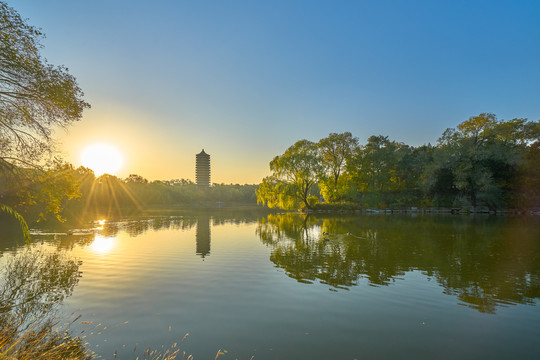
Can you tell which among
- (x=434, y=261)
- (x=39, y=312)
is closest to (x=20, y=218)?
(x=39, y=312)

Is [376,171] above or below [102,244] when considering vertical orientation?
above

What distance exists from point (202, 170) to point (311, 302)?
142 meters

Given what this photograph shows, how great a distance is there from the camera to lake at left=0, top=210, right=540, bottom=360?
6.05 metres

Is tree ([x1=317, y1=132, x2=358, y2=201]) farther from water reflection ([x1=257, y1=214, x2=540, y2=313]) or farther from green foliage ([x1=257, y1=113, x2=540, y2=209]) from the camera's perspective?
water reflection ([x1=257, y1=214, x2=540, y2=313])

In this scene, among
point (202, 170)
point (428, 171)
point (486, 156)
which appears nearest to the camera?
point (486, 156)

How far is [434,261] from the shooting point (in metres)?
13.5

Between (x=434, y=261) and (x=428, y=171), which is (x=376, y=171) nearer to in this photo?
(x=428, y=171)

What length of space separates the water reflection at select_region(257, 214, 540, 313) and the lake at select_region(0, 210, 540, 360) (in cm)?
6

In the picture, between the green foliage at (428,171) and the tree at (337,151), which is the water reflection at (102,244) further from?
the tree at (337,151)

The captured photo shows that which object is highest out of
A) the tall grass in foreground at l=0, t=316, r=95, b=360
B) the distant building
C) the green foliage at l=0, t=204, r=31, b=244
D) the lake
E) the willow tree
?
the distant building

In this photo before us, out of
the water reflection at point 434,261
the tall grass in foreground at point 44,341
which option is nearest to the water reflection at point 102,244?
the water reflection at point 434,261

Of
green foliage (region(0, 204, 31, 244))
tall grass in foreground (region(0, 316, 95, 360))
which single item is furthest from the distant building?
tall grass in foreground (region(0, 316, 95, 360))

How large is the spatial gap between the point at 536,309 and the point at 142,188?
101m

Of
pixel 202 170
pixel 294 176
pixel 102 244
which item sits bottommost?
pixel 102 244
